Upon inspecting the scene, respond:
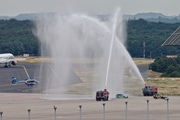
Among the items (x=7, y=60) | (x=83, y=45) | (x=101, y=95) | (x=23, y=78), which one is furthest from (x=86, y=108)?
(x=7, y=60)

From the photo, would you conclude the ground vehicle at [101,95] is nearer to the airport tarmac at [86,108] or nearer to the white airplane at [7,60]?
the airport tarmac at [86,108]

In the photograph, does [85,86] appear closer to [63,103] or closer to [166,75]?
[63,103]

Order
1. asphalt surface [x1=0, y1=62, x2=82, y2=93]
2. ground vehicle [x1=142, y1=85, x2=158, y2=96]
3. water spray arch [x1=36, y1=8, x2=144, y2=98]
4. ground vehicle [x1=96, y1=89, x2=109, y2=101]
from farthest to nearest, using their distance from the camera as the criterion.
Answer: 1. asphalt surface [x1=0, y1=62, x2=82, y2=93]
2. ground vehicle [x1=142, y1=85, x2=158, y2=96]
3. water spray arch [x1=36, y1=8, x2=144, y2=98]
4. ground vehicle [x1=96, y1=89, x2=109, y2=101]

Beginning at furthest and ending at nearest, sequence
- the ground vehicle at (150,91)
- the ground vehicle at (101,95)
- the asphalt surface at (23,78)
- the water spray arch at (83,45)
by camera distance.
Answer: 1. the asphalt surface at (23,78)
2. the ground vehicle at (150,91)
3. the water spray arch at (83,45)
4. the ground vehicle at (101,95)

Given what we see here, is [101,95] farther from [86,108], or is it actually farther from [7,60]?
[7,60]

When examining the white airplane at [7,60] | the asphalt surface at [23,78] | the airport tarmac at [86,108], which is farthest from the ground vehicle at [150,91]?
the white airplane at [7,60]

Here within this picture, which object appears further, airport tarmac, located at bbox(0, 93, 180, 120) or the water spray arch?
the water spray arch

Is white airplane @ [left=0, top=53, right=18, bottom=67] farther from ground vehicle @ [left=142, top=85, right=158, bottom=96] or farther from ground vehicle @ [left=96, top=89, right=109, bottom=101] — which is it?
ground vehicle @ [left=96, top=89, right=109, bottom=101]

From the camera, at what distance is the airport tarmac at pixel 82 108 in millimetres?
57219

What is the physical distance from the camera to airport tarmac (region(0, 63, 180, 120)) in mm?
57219

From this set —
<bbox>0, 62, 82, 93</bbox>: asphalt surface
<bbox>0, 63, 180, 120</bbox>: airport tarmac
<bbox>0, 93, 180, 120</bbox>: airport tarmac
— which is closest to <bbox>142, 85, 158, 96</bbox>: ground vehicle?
<bbox>0, 93, 180, 120</bbox>: airport tarmac

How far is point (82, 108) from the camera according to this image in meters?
64.4

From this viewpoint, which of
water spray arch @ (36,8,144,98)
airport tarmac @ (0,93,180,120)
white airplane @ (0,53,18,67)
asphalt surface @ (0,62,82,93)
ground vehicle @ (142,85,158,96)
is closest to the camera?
airport tarmac @ (0,93,180,120)

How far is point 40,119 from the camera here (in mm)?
55719
